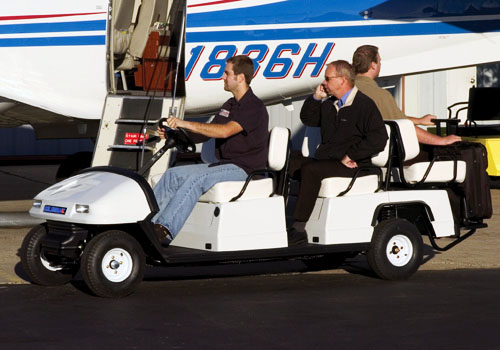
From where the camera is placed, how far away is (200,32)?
42.2 feet

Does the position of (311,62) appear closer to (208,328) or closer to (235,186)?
(235,186)

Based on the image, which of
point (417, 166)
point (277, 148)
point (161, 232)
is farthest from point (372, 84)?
point (161, 232)

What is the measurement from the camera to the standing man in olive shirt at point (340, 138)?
8.59 meters

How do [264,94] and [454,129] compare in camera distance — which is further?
[454,129]

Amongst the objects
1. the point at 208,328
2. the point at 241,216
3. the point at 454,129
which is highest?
the point at 454,129

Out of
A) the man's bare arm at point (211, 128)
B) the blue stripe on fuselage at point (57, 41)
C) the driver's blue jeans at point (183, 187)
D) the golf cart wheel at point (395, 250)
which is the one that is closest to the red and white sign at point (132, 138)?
the blue stripe on fuselage at point (57, 41)

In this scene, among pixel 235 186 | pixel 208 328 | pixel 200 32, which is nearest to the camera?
pixel 208 328

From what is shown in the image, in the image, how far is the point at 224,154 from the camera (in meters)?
8.68

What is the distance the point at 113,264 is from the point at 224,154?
1.36 metres

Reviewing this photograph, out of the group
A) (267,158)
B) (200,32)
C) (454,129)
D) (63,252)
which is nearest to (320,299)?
(267,158)

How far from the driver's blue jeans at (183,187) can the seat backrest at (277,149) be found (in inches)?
9.8

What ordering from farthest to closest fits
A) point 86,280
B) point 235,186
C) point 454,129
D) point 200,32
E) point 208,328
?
point 454,129, point 200,32, point 235,186, point 86,280, point 208,328

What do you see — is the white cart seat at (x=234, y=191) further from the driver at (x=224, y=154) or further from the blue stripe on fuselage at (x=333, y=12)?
the blue stripe on fuselage at (x=333, y=12)

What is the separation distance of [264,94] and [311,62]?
687mm
